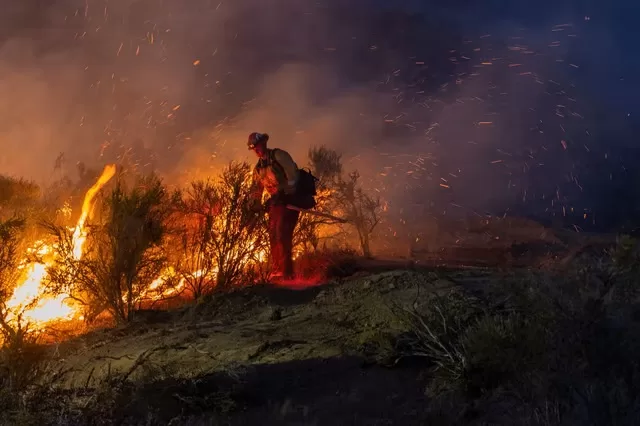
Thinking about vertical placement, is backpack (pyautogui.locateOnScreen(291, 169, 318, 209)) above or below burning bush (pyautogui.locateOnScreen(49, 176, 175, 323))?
above

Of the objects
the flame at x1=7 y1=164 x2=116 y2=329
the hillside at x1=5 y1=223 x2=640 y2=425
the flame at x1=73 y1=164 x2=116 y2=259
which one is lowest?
the hillside at x1=5 y1=223 x2=640 y2=425

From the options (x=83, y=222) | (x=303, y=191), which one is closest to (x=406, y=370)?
(x=303, y=191)

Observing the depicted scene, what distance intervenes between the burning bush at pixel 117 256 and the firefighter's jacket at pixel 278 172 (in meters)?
1.81

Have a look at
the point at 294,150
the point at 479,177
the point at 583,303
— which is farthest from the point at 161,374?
the point at 479,177

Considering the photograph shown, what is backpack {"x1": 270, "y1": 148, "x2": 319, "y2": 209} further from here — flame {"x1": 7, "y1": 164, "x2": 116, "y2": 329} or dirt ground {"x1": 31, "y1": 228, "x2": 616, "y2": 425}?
flame {"x1": 7, "y1": 164, "x2": 116, "y2": 329}

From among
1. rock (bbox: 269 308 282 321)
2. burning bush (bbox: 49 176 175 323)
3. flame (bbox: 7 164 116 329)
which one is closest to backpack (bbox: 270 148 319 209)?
burning bush (bbox: 49 176 175 323)

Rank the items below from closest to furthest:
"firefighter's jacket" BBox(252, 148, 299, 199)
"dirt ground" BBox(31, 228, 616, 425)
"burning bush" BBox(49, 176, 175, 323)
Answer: "dirt ground" BBox(31, 228, 616, 425), "burning bush" BBox(49, 176, 175, 323), "firefighter's jacket" BBox(252, 148, 299, 199)

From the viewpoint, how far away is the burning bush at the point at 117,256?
826 centimetres

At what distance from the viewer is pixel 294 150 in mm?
25656

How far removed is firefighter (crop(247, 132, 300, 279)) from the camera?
991 centimetres

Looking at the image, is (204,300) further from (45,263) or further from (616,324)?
(616,324)

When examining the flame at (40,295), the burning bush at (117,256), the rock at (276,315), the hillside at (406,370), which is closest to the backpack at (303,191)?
the burning bush at (117,256)

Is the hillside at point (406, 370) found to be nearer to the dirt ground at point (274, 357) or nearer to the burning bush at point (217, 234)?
the dirt ground at point (274, 357)

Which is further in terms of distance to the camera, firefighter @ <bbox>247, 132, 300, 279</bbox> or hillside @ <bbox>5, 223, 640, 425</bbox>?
firefighter @ <bbox>247, 132, 300, 279</bbox>
